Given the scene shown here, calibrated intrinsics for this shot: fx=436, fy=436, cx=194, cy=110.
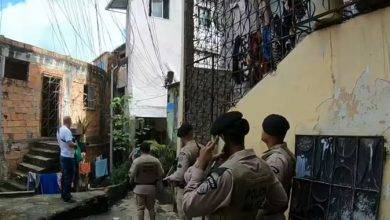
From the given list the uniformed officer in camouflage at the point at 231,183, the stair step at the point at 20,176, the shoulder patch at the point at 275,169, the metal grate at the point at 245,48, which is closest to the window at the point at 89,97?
the stair step at the point at 20,176

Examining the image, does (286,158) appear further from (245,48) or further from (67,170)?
(67,170)

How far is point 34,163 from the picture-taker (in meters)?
14.1

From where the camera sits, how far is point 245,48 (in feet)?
22.0

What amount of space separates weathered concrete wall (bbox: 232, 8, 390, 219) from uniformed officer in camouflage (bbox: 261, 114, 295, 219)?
0.71 meters

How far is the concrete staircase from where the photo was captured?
13.3 metres

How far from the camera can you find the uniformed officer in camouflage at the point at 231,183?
104 inches

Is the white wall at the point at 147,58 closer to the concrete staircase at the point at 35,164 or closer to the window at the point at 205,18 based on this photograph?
the concrete staircase at the point at 35,164

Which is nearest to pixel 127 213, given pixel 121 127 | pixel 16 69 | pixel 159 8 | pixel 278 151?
pixel 278 151

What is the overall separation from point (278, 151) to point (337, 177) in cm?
78

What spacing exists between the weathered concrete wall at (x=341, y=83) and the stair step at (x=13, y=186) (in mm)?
9938

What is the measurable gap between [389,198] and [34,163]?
41.0 ft

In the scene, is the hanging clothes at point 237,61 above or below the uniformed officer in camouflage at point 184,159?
above

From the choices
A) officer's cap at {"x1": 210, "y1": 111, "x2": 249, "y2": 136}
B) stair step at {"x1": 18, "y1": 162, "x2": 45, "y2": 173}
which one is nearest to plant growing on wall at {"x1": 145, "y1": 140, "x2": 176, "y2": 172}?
stair step at {"x1": 18, "y1": 162, "x2": 45, "y2": 173}

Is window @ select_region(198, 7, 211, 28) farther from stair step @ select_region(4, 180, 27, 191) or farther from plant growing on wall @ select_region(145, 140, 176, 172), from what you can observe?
stair step @ select_region(4, 180, 27, 191)
